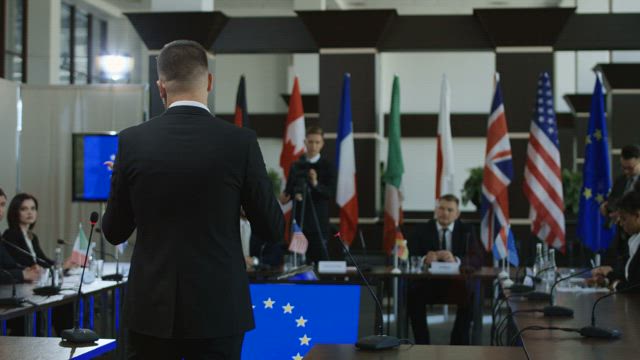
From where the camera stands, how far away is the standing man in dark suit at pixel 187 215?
6.66ft

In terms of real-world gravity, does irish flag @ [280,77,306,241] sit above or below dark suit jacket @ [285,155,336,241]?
above

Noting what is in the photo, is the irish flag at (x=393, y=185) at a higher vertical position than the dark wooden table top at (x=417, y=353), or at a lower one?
higher

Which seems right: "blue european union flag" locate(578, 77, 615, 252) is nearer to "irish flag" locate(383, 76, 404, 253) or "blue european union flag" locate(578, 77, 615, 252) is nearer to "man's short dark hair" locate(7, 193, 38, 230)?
"irish flag" locate(383, 76, 404, 253)

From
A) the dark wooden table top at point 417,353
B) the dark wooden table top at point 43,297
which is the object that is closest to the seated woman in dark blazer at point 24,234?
the dark wooden table top at point 43,297

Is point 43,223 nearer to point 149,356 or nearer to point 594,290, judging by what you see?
point 594,290

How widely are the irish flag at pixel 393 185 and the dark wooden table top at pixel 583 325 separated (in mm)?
3211

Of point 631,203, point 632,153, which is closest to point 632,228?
point 631,203

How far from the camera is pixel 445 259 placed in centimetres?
596

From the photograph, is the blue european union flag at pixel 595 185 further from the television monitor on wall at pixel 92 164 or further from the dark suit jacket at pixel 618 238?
the television monitor on wall at pixel 92 164

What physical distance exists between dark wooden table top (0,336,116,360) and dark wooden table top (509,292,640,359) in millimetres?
1196

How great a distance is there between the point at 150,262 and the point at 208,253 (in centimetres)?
14

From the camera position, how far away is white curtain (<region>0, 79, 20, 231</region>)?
809 cm

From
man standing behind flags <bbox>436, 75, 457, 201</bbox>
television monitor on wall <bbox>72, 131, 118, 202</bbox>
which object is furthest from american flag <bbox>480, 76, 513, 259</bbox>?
television monitor on wall <bbox>72, 131, 118, 202</bbox>

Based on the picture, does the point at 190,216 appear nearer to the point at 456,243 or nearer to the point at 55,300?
the point at 55,300
